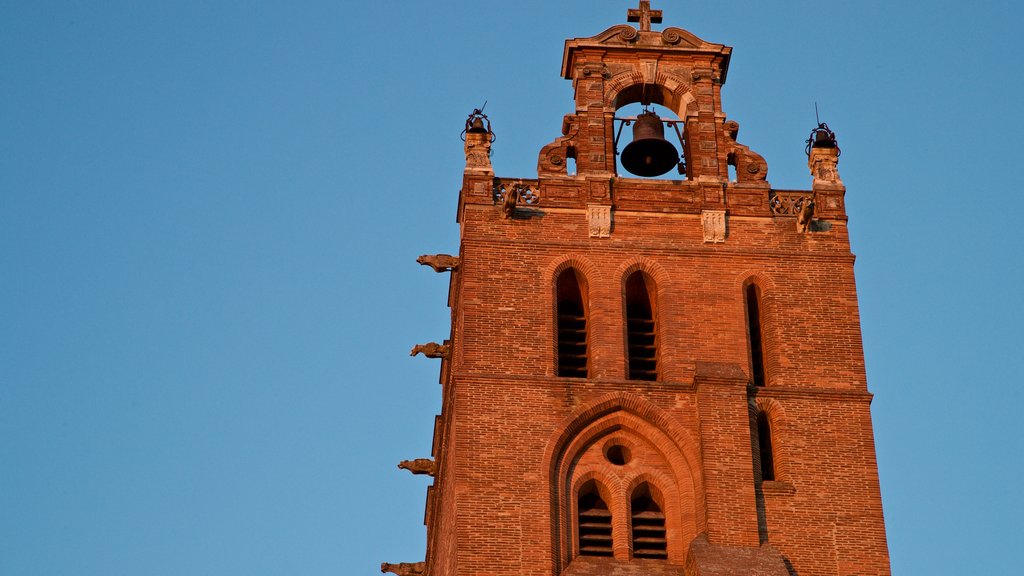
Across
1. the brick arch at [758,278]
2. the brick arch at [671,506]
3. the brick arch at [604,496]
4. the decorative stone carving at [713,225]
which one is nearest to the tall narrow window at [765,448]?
the brick arch at [671,506]

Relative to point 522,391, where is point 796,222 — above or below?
above

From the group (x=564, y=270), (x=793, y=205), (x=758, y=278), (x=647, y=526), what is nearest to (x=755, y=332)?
(x=758, y=278)

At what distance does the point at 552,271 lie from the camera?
4416 cm

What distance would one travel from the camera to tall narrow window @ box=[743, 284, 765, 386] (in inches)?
1719

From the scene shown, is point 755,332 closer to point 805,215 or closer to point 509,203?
point 805,215

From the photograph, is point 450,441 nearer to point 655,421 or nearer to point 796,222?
point 655,421

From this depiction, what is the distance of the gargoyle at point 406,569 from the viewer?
167 ft

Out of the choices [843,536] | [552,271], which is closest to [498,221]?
[552,271]

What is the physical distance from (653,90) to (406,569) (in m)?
10.9

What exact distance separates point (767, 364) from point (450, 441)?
554 cm

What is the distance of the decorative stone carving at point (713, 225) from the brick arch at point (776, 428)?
347 cm

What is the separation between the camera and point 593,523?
41.6 meters

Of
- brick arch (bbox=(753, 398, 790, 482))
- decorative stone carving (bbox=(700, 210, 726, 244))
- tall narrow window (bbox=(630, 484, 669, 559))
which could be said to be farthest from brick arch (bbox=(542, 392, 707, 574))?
decorative stone carving (bbox=(700, 210, 726, 244))

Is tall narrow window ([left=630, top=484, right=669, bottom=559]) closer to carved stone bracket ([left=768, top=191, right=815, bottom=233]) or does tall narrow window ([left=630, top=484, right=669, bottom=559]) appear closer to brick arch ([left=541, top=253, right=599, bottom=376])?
brick arch ([left=541, top=253, right=599, bottom=376])
